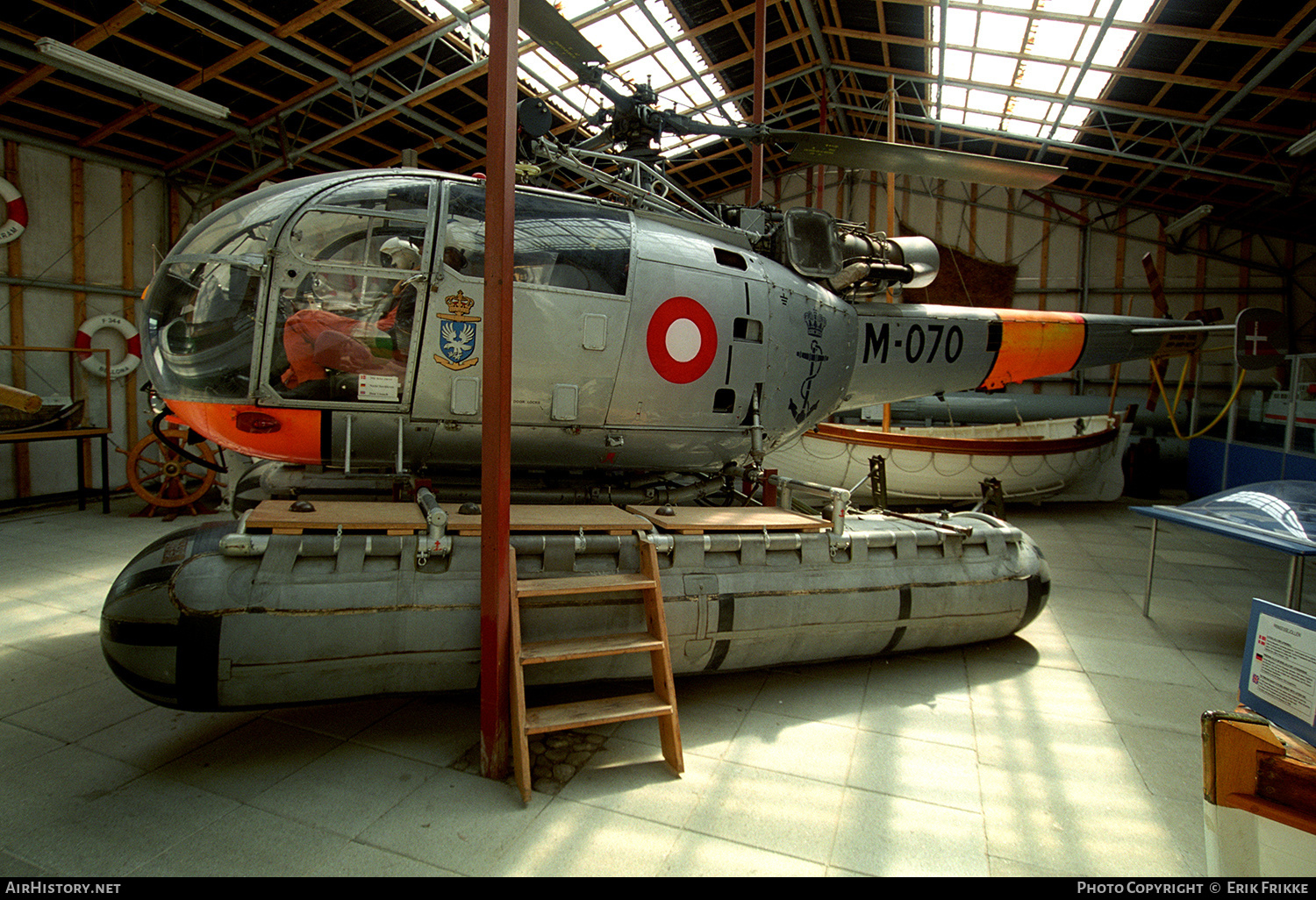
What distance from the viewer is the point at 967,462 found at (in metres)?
10.1

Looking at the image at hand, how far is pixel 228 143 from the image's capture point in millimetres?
9977

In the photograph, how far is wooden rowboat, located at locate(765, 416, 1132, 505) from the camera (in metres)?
10.1

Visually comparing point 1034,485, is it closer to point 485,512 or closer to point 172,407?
point 485,512

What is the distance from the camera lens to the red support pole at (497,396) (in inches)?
115

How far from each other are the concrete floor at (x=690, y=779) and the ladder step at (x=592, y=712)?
0.30 metres

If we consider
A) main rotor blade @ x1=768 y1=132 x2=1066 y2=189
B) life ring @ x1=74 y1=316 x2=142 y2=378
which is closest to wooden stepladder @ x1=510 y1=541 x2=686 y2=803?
main rotor blade @ x1=768 y1=132 x2=1066 y2=189

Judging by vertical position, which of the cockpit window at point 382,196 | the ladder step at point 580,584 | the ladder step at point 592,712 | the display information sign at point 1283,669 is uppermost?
the cockpit window at point 382,196

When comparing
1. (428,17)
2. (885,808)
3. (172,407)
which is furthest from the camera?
(428,17)

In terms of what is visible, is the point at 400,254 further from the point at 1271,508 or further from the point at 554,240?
the point at 1271,508

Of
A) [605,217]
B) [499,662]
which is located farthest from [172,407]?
[605,217]

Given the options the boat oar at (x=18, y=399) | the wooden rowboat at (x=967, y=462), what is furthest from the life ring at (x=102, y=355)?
the wooden rowboat at (x=967, y=462)

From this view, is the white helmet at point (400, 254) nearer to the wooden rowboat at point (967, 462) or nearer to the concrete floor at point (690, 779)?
the concrete floor at point (690, 779)

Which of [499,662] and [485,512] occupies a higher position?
[485,512]
